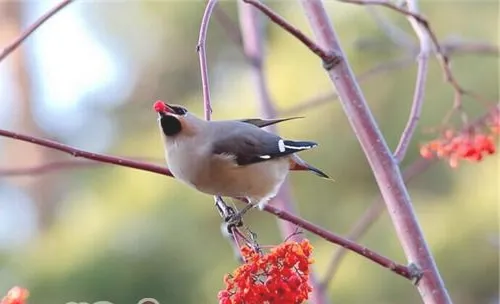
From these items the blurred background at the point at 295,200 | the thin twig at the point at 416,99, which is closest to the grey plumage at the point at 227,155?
the thin twig at the point at 416,99

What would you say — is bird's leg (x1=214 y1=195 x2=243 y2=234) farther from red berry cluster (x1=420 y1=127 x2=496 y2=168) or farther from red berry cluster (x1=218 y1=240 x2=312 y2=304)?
red berry cluster (x1=420 y1=127 x2=496 y2=168)

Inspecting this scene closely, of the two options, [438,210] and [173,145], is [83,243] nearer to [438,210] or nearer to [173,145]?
[438,210]

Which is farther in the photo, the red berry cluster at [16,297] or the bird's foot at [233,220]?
the bird's foot at [233,220]

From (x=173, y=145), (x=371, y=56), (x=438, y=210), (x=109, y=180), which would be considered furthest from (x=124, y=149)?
(x=173, y=145)

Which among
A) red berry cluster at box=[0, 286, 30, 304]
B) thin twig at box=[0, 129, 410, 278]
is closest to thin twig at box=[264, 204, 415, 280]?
thin twig at box=[0, 129, 410, 278]

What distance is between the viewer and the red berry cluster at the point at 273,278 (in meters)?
0.76

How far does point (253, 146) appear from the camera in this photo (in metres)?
1.04

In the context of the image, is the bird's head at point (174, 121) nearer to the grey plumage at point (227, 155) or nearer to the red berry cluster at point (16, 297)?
the grey plumage at point (227, 155)

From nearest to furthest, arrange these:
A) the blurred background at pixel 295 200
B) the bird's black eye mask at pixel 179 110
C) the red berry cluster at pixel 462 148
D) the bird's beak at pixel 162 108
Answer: the bird's beak at pixel 162 108
the bird's black eye mask at pixel 179 110
the red berry cluster at pixel 462 148
the blurred background at pixel 295 200

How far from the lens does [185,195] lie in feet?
9.55

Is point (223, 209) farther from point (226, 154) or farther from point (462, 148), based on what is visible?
point (462, 148)

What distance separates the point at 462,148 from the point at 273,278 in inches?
20.2

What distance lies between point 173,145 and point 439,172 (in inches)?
89.5

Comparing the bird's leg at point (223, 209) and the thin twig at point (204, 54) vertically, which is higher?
the thin twig at point (204, 54)
